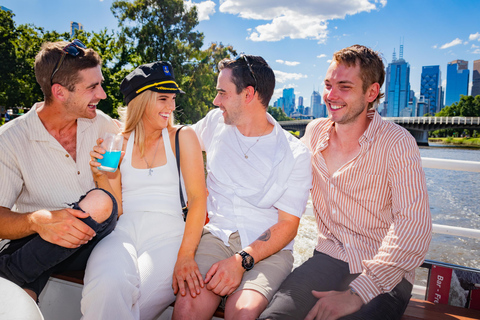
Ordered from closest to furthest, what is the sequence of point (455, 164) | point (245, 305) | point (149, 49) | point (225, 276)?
point (245, 305) < point (225, 276) < point (455, 164) < point (149, 49)

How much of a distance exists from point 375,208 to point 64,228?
180cm

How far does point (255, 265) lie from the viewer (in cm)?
206

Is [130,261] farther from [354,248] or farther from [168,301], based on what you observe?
[354,248]

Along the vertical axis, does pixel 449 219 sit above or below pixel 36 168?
below

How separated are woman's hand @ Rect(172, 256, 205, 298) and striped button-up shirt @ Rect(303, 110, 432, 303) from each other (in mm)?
836

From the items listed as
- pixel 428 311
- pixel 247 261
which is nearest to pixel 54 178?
pixel 247 261

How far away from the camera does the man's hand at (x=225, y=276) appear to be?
1.86m

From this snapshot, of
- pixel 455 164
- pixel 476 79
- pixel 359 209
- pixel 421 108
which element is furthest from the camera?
pixel 421 108

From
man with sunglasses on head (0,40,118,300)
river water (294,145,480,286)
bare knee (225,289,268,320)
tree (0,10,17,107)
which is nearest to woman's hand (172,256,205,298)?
bare knee (225,289,268,320)

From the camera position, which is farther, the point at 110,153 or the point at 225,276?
the point at 110,153

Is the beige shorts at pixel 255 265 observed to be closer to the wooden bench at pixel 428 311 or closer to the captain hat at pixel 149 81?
the wooden bench at pixel 428 311

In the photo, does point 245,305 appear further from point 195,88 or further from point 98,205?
point 195,88

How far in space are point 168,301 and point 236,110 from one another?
1.36m

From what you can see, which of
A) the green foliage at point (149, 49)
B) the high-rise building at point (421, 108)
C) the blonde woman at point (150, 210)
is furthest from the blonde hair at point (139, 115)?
the high-rise building at point (421, 108)
